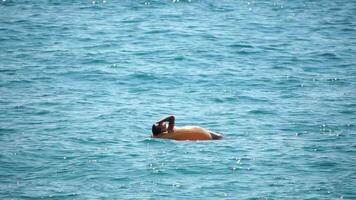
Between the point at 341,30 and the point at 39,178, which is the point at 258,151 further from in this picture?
the point at 341,30

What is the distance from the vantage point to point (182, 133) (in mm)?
21844

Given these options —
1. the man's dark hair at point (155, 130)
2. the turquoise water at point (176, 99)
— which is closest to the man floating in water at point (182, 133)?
the man's dark hair at point (155, 130)

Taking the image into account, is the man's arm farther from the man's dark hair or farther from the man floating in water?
the man's dark hair

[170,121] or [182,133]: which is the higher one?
[170,121]

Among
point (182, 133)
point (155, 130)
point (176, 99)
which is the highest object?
point (155, 130)

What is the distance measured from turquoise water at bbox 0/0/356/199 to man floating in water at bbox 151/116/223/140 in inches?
10.1

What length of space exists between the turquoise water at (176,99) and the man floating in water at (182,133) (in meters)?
0.26

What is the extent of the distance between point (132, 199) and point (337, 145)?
270 inches

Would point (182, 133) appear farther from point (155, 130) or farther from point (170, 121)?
point (155, 130)

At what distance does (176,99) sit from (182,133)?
15.9ft

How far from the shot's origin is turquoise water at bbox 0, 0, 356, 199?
19.0 m

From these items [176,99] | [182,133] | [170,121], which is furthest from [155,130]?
[176,99]

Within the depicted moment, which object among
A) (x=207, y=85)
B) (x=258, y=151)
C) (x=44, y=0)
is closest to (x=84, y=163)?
(x=258, y=151)

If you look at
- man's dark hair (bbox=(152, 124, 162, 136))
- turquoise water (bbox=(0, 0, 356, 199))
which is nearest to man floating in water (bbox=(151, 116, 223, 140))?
man's dark hair (bbox=(152, 124, 162, 136))
